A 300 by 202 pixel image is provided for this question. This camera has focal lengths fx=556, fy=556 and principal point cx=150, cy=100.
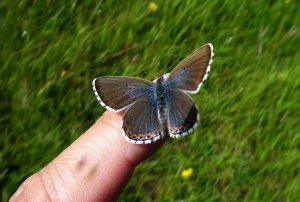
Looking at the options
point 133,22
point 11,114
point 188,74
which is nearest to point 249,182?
point 188,74

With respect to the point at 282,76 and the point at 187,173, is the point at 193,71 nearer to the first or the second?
the point at 187,173

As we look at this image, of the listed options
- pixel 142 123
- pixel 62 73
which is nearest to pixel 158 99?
pixel 142 123

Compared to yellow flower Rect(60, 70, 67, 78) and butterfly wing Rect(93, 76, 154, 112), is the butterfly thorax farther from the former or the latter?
yellow flower Rect(60, 70, 67, 78)

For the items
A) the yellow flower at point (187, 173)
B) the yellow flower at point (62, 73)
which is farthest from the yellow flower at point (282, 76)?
the yellow flower at point (62, 73)

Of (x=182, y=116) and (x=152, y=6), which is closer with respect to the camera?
(x=182, y=116)

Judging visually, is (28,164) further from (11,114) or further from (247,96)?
(247,96)

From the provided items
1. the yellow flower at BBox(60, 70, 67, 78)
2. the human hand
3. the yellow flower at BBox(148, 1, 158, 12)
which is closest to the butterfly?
the human hand

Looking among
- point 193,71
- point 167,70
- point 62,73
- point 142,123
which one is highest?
point 193,71
